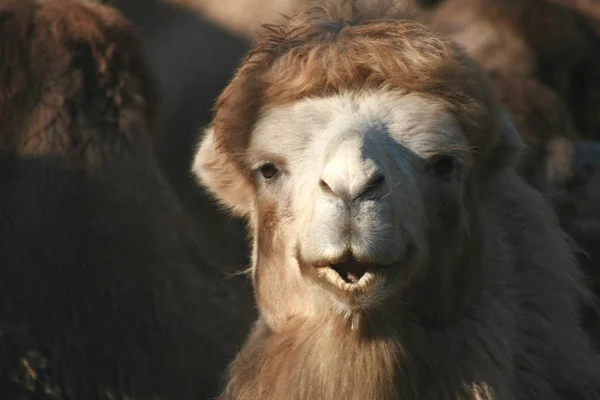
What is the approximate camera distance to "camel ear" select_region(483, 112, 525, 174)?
352cm

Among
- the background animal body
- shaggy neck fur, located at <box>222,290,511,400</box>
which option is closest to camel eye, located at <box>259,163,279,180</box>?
shaggy neck fur, located at <box>222,290,511,400</box>

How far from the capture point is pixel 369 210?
280 centimetres

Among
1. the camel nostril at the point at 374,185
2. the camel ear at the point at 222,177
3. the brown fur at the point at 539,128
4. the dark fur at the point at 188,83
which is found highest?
the camel nostril at the point at 374,185

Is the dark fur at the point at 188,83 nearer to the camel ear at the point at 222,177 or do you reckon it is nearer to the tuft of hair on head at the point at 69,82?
the tuft of hair on head at the point at 69,82

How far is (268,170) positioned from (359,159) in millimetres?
535

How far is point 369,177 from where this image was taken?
2773 millimetres

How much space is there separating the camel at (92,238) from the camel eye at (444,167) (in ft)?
3.87

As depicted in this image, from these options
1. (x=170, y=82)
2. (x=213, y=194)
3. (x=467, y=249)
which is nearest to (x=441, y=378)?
(x=467, y=249)

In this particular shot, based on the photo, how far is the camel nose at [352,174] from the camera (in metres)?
2.77

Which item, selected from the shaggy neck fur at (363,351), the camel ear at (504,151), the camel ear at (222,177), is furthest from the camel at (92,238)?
the camel ear at (504,151)

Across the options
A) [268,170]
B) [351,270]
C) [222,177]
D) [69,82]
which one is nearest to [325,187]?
[351,270]

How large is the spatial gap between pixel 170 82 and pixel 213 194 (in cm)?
319

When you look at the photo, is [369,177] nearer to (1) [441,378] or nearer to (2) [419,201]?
(2) [419,201]

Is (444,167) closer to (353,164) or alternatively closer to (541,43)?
(353,164)
